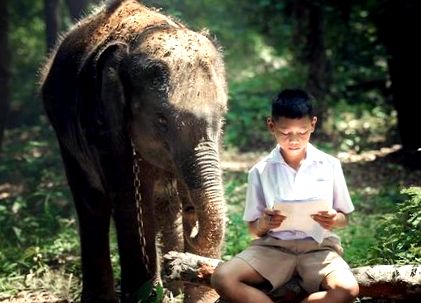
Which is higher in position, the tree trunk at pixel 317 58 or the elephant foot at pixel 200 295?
the tree trunk at pixel 317 58

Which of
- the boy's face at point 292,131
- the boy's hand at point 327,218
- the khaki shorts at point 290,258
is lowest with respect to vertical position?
the khaki shorts at point 290,258

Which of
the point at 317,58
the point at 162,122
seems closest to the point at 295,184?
the point at 162,122

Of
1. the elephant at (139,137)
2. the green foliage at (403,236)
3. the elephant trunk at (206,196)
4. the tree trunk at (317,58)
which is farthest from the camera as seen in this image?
the tree trunk at (317,58)

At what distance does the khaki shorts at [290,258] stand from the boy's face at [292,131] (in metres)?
0.51

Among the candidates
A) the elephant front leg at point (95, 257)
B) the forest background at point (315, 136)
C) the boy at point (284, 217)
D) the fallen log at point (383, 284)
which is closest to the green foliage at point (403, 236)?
the forest background at point (315, 136)

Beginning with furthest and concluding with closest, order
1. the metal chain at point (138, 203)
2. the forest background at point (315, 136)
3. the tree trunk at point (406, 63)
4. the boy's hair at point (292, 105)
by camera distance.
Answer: the tree trunk at point (406, 63), the forest background at point (315, 136), the metal chain at point (138, 203), the boy's hair at point (292, 105)

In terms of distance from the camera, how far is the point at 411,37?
950cm

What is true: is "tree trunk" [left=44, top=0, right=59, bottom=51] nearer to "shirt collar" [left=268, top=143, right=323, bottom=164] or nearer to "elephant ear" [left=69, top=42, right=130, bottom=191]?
"elephant ear" [left=69, top=42, right=130, bottom=191]

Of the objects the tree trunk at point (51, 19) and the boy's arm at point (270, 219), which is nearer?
the boy's arm at point (270, 219)

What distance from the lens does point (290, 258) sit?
439cm

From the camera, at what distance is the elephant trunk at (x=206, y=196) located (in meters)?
4.77

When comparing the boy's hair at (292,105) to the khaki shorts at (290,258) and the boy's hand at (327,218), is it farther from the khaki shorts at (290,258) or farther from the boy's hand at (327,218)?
the khaki shorts at (290,258)

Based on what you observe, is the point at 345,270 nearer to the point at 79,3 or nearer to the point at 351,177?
the point at 351,177

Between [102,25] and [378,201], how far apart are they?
11.4 ft
